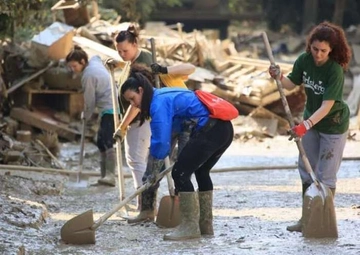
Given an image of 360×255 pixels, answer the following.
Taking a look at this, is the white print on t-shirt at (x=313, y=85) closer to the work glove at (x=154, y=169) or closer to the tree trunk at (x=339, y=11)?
the work glove at (x=154, y=169)

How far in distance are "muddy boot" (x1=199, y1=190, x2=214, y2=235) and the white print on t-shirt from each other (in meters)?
1.12

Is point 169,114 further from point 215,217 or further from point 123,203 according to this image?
point 215,217

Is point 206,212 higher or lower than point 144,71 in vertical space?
lower

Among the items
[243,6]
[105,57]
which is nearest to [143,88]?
[105,57]

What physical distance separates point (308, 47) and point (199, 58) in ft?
38.0

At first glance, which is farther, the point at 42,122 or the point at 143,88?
the point at 42,122

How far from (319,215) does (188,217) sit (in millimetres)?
992

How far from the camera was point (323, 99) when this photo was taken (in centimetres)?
734

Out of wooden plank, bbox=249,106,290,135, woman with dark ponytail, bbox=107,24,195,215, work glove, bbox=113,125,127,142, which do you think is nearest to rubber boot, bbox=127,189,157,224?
woman with dark ponytail, bbox=107,24,195,215

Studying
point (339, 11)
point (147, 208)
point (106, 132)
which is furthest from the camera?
point (339, 11)

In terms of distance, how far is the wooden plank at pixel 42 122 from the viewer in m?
15.2

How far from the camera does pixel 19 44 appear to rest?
16.1 m

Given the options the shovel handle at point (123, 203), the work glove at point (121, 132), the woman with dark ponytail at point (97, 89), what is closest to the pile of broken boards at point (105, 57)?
the woman with dark ponytail at point (97, 89)

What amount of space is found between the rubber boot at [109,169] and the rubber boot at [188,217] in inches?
144
